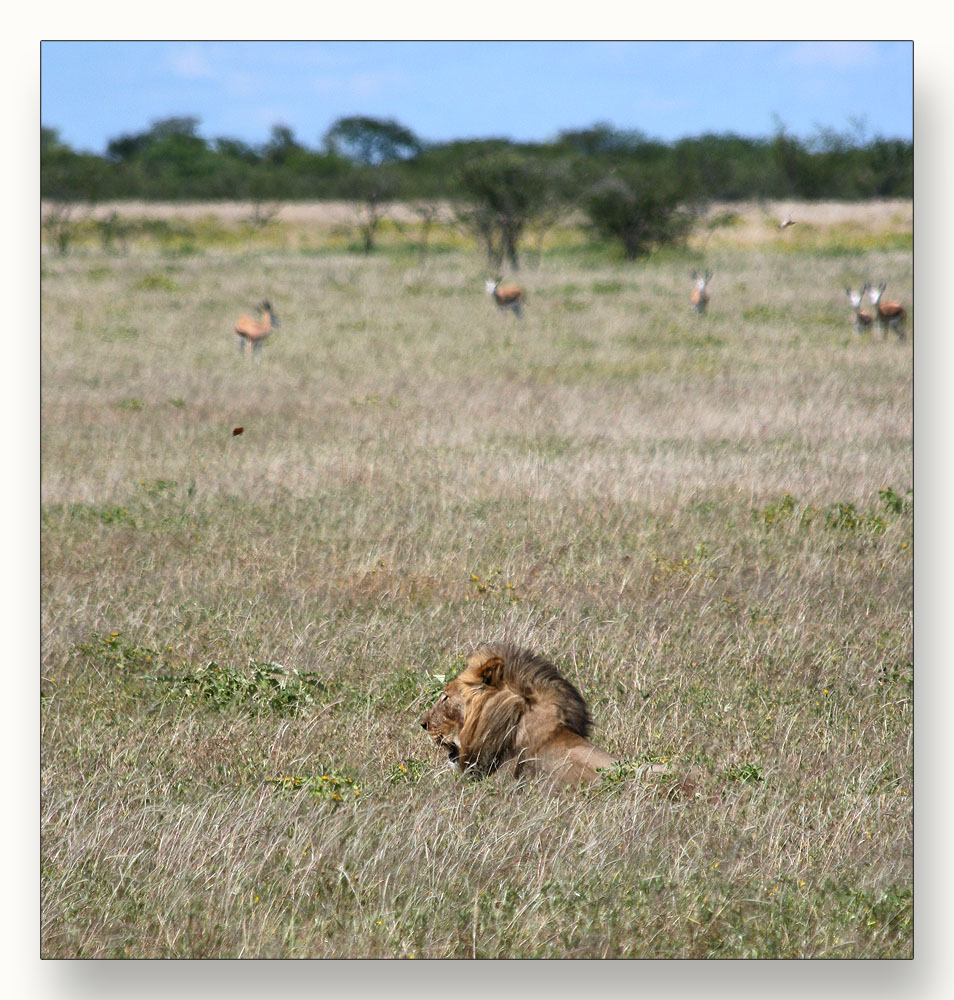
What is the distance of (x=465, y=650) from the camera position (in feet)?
19.0

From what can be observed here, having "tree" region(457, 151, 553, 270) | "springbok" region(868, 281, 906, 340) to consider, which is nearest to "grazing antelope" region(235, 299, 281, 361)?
"springbok" region(868, 281, 906, 340)

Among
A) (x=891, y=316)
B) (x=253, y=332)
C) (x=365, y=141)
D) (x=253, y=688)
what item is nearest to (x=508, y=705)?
(x=253, y=688)

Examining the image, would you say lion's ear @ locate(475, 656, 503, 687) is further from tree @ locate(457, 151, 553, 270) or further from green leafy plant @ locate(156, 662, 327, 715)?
tree @ locate(457, 151, 553, 270)

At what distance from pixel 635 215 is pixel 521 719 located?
24568 millimetres

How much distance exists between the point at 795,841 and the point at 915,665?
119cm

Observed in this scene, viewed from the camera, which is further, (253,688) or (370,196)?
(370,196)

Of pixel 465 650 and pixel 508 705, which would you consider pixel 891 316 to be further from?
pixel 508 705

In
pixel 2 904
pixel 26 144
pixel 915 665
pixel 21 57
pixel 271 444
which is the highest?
pixel 21 57

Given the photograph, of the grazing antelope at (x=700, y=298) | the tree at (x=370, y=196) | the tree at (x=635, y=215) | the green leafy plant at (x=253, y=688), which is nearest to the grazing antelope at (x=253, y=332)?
the grazing antelope at (x=700, y=298)

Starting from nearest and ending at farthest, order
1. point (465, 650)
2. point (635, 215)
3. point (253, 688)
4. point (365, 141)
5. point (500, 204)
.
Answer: point (253, 688), point (465, 650), point (365, 141), point (635, 215), point (500, 204)

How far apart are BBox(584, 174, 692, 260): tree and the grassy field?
8.62 metres

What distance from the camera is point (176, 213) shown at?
28.6 m
